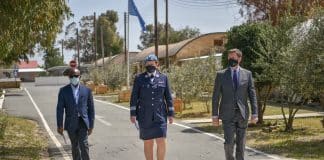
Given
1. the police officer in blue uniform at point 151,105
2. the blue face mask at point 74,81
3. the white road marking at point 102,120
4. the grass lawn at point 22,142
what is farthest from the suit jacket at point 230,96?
the white road marking at point 102,120

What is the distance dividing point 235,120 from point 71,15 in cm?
406

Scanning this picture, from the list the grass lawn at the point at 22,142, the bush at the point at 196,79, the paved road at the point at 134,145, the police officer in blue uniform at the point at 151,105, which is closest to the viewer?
the police officer in blue uniform at the point at 151,105

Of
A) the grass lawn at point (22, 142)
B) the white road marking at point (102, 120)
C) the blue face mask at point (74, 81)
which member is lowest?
the white road marking at point (102, 120)

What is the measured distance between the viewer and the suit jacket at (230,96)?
30.8 ft

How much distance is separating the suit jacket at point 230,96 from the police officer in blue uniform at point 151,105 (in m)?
0.80

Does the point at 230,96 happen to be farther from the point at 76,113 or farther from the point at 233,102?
the point at 76,113

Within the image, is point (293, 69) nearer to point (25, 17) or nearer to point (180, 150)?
point (180, 150)

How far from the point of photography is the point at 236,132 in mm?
9508

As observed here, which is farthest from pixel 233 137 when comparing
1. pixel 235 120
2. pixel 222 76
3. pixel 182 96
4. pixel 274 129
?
pixel 182 96

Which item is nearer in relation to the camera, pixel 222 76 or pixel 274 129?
pixel 222 76

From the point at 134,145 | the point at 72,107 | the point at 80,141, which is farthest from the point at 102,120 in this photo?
the point at 72,107

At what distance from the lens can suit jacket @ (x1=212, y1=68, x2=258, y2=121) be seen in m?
9.38

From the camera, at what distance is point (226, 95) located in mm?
9430

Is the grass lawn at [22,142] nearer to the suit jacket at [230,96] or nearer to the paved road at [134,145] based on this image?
the paved road at [134,145]
